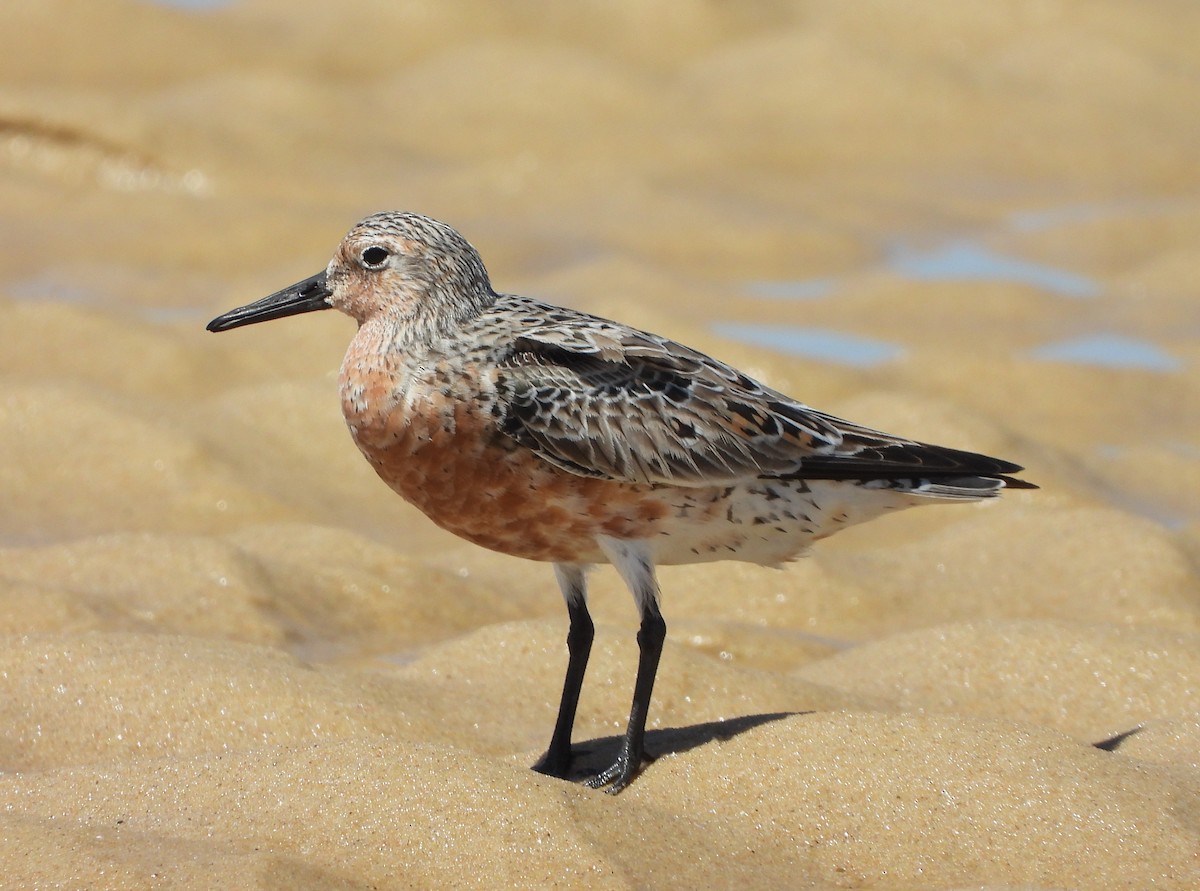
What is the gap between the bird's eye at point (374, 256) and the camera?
6.19 m

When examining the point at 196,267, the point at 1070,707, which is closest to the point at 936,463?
the point at 1070,707

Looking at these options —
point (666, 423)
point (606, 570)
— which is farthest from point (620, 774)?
point (606, 570)

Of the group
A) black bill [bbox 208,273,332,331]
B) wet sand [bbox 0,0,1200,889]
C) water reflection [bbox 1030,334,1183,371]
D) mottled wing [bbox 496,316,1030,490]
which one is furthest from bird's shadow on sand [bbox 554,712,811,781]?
water reflection [bbox 1030,334,1183,371]

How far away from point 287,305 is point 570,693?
184 cm

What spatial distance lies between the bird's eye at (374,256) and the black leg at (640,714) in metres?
1.59

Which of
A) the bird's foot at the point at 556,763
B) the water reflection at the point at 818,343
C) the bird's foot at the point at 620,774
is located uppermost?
the water reflection at the point at 818,343

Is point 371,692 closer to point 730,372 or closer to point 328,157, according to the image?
point 730,372

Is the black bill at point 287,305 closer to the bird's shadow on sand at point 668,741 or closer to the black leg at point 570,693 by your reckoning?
the black leg at point 570,693

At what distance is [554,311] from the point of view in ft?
20.7

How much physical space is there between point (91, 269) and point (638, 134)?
537 centimetres

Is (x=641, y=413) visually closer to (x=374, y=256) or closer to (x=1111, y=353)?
(x=374, y=256)

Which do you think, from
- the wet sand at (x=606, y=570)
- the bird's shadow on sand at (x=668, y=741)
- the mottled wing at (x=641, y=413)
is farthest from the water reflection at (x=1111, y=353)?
the bird's shadow on sand at (x=668, y=741)

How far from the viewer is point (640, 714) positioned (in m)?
5.82

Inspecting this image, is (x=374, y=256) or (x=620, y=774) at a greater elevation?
(x=374, y=256)
